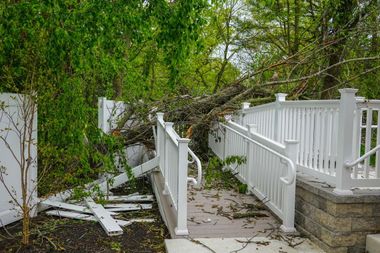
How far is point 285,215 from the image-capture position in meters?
4.18

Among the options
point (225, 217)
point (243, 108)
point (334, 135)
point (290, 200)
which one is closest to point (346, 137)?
point (334, 135)

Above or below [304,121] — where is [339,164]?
below

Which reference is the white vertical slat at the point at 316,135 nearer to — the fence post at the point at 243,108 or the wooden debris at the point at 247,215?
the wooden debris at the point at 247,215

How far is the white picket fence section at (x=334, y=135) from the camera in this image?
3641 mm

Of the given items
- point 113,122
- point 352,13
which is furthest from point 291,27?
point 113,122

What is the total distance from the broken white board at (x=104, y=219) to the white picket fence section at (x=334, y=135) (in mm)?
2521

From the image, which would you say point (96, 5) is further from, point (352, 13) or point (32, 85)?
point (352, 13)

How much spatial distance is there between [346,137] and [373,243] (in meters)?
1.04

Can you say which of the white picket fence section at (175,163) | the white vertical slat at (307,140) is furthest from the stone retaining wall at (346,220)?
the white picket fence section at (175,163)

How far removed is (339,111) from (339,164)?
55 centimetres

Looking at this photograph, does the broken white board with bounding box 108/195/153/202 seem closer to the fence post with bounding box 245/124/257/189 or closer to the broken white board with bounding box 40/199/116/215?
the broken white board with bounding box 40/199/116/215

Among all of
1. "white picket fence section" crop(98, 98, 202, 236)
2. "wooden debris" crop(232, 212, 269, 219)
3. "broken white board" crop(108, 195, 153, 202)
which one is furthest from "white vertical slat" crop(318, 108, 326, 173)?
"broken white board" crop(108, 195, 153, 202)

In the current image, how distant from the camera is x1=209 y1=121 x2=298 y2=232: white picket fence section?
13.6 ft

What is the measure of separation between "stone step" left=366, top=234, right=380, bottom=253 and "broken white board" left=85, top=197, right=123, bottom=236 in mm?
2757
